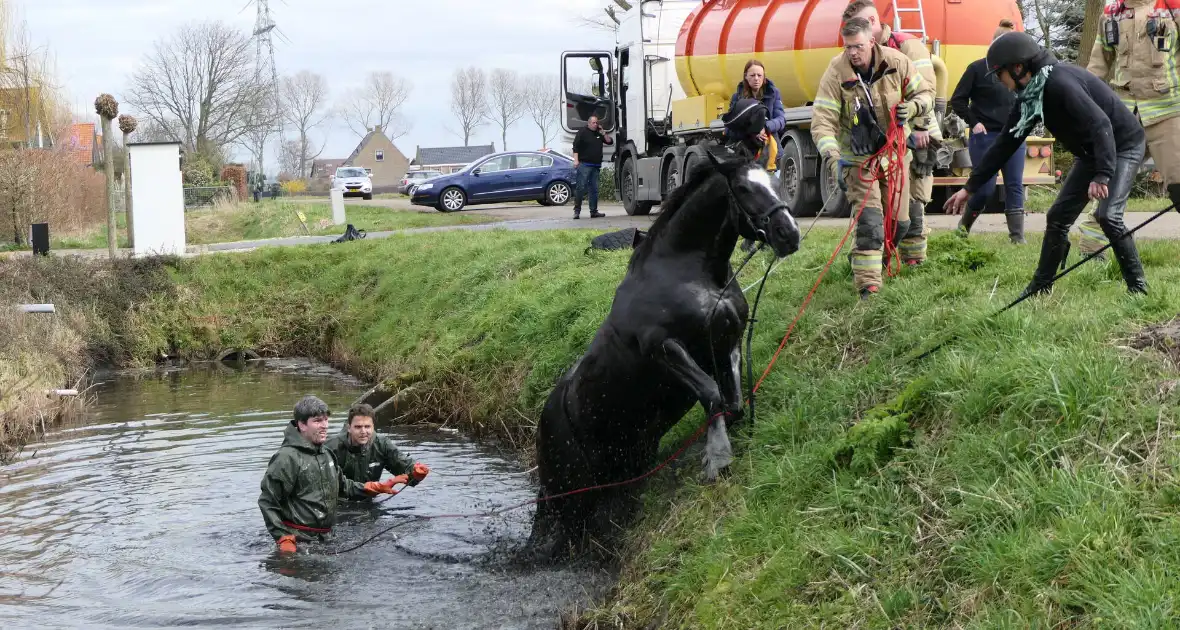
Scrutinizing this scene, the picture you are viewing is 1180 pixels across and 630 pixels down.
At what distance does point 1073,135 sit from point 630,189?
57.0ft

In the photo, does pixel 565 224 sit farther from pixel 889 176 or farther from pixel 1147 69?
pixel 1147 69

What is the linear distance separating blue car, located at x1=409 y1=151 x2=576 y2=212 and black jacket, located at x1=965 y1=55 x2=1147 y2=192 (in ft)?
83.8

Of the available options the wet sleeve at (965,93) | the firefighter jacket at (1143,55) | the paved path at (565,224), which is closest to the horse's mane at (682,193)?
the firefighter jacket at (1143,55)

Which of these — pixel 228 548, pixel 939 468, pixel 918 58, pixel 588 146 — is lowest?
pixel 228 548

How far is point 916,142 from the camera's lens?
26.0ft

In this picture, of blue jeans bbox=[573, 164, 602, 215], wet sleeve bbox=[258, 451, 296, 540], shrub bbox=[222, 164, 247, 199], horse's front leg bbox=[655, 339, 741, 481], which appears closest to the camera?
horse's front leg bbox=[655, 339, 741, 481]

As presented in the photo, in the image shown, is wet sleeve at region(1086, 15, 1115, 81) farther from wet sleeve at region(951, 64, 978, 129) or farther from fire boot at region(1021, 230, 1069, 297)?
wet sleeve at region(951, 64, 978, 129)

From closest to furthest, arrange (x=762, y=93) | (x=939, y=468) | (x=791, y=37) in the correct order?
1. (x=939, y=468)
2. (x=762, y=93)
3. (x=791, y=37)

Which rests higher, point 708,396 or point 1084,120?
point 1084,120

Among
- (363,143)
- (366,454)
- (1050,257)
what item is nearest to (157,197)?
(366,454)

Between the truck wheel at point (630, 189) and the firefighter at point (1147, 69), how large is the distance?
14780 millimetres

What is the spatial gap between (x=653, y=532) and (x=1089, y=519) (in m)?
2.91

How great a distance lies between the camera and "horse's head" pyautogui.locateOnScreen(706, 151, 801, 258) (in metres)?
5.96

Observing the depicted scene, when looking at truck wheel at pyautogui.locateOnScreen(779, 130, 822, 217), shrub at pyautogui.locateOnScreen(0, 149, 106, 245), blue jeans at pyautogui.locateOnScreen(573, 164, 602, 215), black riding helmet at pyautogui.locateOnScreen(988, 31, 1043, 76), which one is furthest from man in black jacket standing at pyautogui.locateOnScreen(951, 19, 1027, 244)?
shrub at pyautogui.locateOnScreen(0, 149, 106, 245)
